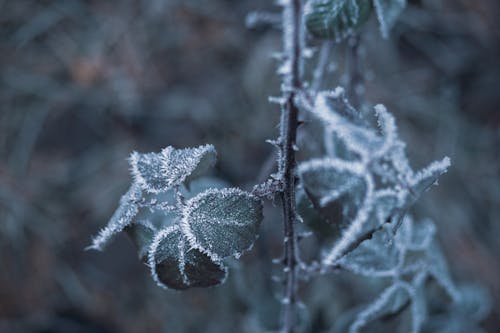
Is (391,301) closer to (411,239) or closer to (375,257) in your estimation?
(375,257)

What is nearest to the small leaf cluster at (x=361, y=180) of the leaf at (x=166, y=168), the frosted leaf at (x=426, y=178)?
the frosted leaf at (x=426, y=178)

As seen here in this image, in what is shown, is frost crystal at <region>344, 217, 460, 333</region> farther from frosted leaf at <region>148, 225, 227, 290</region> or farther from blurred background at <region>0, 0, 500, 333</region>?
blurred background at <region>0, 0, 500, 333</region>

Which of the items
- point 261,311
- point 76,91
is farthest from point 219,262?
point 76,91

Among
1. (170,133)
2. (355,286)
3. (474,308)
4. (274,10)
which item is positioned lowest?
(474,308)

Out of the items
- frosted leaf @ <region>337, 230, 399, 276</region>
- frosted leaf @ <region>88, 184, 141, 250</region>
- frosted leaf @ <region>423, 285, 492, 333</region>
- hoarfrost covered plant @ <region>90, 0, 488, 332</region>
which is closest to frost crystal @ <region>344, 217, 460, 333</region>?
frosted leaf @ <region>337, 230, 399, 276</region>

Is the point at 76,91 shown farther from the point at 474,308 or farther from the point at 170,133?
the point at 474,308

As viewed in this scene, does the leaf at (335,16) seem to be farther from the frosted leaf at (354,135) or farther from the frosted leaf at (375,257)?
the frosted leaf at (375,257)
